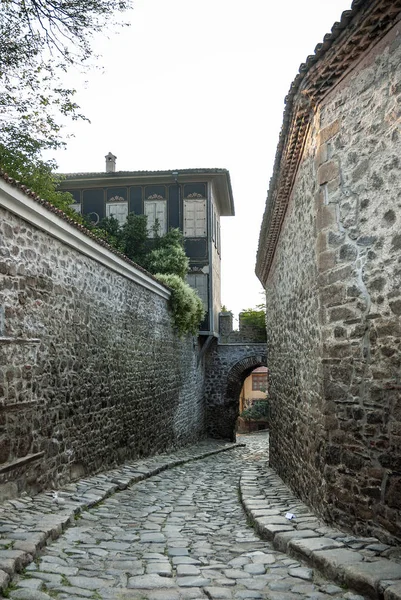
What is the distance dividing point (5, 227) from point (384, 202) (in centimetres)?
383

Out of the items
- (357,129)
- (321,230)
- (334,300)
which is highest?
(357,129)

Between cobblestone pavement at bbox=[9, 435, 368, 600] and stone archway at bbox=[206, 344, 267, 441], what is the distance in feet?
46.5

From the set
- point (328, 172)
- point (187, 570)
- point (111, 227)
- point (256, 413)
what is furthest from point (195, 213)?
point (187, 570)

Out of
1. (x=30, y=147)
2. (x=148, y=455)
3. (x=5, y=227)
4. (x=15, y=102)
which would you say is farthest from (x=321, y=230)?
(x=30, y=147)

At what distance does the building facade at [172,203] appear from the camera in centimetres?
1902

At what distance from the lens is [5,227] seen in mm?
5625

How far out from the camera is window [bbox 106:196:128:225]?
19297mm

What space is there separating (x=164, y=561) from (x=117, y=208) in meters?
16.4

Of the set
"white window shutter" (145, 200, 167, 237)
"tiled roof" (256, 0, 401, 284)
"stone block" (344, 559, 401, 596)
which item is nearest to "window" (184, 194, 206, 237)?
"white window shutter" (145, 200, 167, 237)

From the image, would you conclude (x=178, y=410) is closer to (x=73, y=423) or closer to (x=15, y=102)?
(x=73, y=423)

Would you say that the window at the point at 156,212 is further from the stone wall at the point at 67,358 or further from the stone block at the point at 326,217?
the stone block at the point at 326,217

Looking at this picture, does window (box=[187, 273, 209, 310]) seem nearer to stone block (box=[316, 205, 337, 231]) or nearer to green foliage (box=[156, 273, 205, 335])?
green foliage (box=[156, 273, 205, 335])

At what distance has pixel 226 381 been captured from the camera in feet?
68.8

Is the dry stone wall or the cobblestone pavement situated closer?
the cobblestone pavement
